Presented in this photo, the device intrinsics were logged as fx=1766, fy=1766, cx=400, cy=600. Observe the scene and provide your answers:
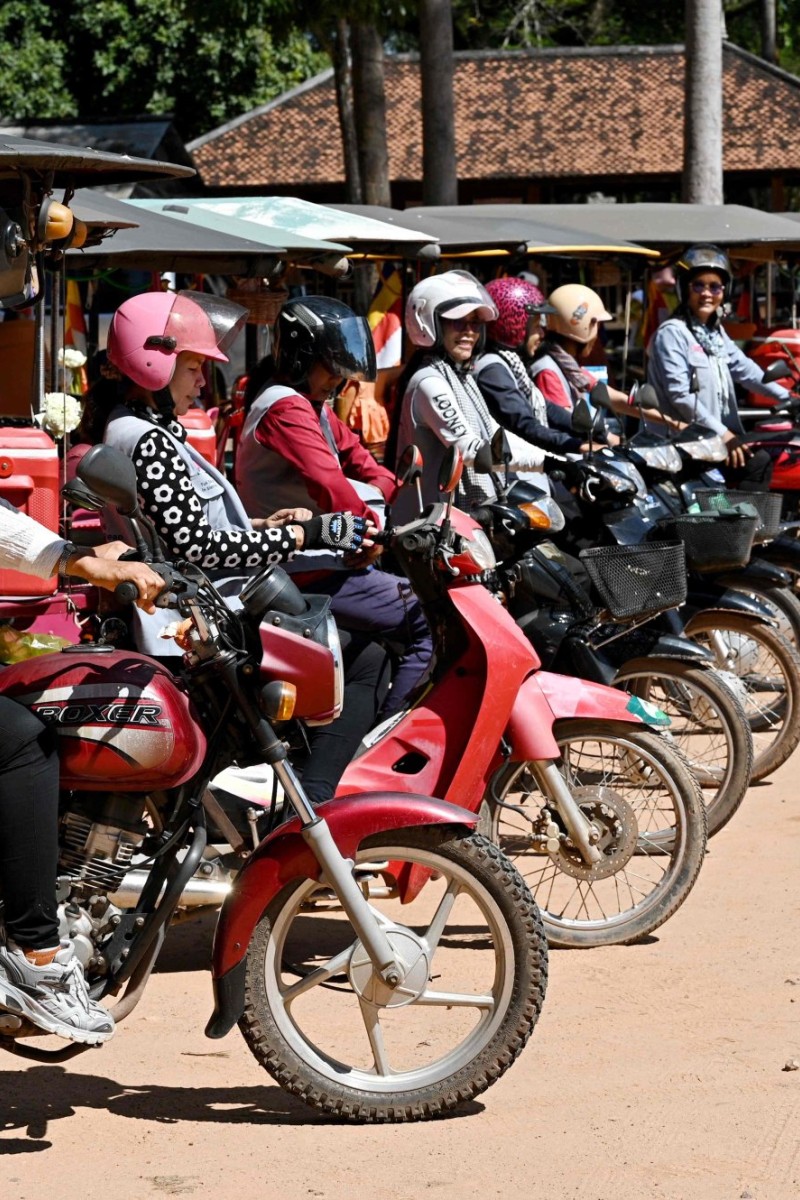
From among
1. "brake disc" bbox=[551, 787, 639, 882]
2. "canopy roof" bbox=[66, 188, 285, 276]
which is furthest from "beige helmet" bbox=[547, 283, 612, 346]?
"brake disc" bbox=[551, 787, 639, 882]

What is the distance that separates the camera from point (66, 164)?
588 cm

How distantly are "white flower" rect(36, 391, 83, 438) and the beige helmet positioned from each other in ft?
10.8

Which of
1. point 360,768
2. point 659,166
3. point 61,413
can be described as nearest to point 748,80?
point 659,166

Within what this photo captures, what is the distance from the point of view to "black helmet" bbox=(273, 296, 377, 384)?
521 centimetres

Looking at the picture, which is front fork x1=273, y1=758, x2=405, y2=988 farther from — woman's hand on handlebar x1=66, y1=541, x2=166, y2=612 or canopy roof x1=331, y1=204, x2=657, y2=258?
canopy roof x1=331, y1=204, x2=657, y2=258

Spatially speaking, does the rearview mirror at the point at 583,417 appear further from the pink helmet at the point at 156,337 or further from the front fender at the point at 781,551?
the pink helmet at the point at 156,337

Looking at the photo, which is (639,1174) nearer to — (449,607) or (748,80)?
(449,607)

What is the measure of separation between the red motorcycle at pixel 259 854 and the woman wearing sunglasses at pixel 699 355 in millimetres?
4904

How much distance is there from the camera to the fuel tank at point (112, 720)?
3.60 m

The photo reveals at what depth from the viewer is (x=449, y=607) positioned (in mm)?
4434

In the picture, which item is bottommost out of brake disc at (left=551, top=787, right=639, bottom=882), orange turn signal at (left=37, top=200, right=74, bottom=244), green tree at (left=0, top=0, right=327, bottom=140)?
brake disc at (left=551, top=787, right=639, bottom=882)

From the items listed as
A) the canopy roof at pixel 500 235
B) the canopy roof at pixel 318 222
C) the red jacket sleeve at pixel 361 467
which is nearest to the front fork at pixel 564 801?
the red jacket sleeve at pixel 361 467

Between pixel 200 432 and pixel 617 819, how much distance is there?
3.88 metres

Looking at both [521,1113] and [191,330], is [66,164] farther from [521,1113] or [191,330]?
[521,1113]
